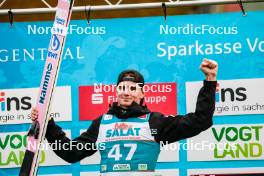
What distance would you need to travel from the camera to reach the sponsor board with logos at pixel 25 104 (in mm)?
5422

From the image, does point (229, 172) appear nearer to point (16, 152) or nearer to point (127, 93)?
point (127, 93)

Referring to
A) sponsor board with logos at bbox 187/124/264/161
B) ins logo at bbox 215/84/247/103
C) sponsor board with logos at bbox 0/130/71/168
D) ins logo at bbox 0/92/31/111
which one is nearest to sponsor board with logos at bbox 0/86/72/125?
ins logo at bbox 0/92/31/111

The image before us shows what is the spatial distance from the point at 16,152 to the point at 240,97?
205 cm

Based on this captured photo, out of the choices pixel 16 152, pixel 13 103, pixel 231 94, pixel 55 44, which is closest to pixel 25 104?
pixel 13 103

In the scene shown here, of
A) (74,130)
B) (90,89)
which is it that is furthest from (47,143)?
(90,89)

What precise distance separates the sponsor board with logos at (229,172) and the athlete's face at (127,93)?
3.05 feet

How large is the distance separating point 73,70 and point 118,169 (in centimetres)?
105

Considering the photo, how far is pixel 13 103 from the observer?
544cm

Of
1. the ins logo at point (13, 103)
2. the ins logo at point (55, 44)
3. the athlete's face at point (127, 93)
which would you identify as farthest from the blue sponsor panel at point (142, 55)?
the ins logo at point (55, 44)

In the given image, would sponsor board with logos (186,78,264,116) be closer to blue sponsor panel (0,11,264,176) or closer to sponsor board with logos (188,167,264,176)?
blue sponsor panel (0,11,264,176)

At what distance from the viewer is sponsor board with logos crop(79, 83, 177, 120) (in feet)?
17.6

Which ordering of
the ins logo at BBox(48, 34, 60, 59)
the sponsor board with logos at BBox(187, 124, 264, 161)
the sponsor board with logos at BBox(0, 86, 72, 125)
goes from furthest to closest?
the sponsor board with logos at BBox(0, 86, 72, 125)
the sponsor board with logos at BBox(187, 124, 264, 161)
the ins logo at BBox(48, 34, 60, 59)

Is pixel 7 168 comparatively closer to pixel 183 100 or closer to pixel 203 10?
pixel 183 100

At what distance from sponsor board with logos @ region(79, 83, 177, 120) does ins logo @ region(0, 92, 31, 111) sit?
0.49m
